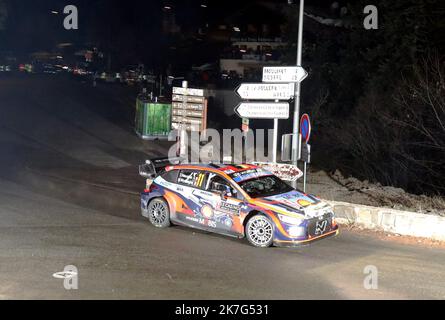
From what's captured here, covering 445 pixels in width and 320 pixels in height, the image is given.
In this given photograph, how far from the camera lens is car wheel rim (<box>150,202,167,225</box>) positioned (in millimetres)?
12641

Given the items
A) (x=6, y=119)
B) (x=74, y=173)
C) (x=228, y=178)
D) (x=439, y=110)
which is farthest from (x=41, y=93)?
(x=228, y=178)

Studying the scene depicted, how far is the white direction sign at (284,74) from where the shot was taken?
14.5m

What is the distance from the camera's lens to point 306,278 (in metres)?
9.12

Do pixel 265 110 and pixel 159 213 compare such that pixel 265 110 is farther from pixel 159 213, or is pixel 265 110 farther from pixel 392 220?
pixel 392 220

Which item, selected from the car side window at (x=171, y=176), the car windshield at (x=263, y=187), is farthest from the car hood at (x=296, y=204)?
the car side window at (x=171, y=176)

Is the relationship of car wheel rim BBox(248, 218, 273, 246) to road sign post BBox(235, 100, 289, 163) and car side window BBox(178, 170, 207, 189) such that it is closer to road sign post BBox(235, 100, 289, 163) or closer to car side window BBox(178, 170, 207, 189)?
car side window BBox(178, 170, 207, 189)

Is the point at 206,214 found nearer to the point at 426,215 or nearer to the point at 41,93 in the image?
the point at 426,215

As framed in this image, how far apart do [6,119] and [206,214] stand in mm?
22260

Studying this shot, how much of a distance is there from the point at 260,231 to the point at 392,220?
10.6 feet

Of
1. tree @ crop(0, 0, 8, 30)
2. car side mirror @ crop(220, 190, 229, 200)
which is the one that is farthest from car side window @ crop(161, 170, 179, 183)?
tree @ crop(0, 0, 8, 30)

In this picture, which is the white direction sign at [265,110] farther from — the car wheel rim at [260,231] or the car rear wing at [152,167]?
the car wheel rim at [260,231]

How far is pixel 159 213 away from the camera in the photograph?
1272 cm

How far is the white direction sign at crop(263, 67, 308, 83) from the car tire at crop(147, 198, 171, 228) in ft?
14.8

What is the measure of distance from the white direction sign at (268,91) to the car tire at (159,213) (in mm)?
4033
